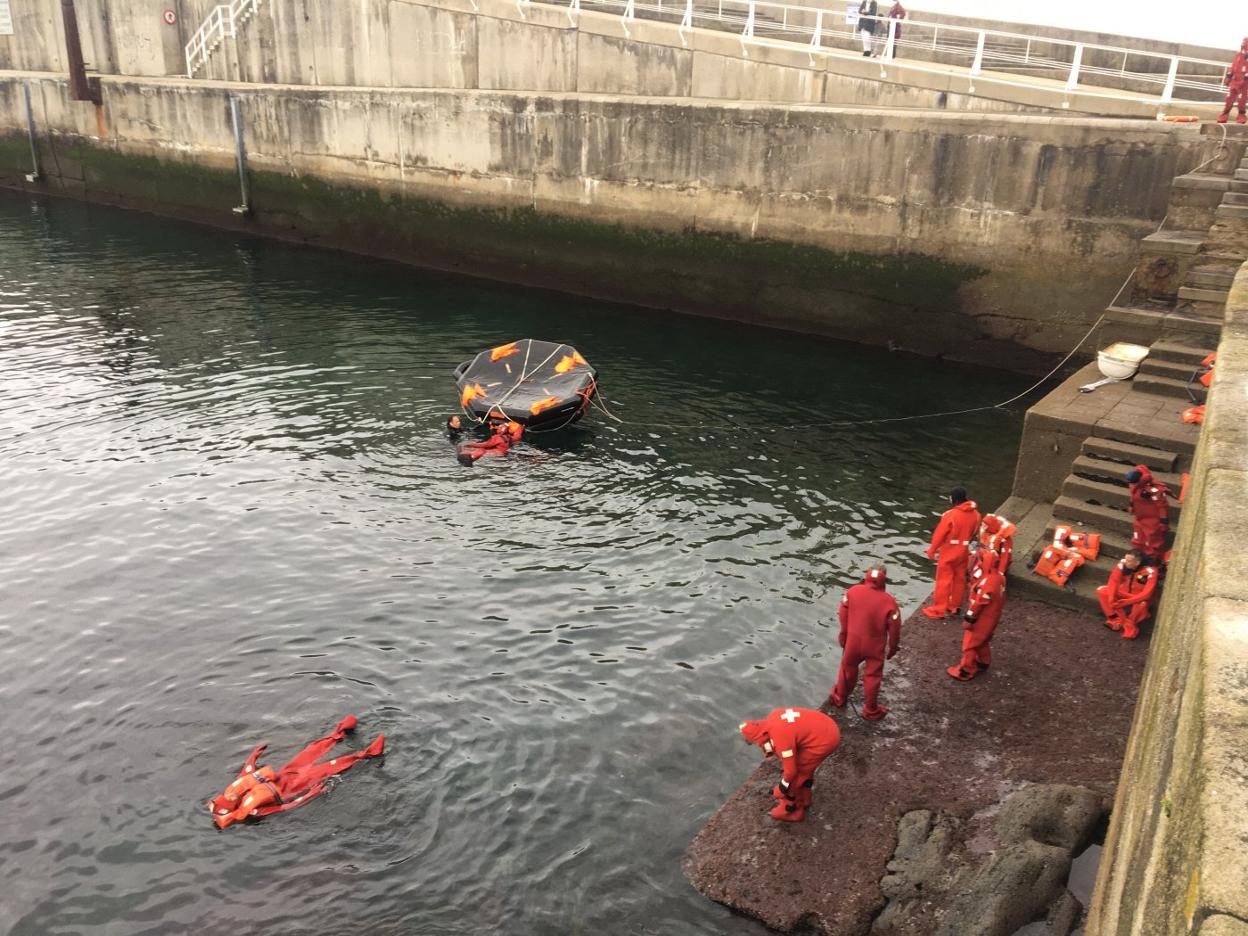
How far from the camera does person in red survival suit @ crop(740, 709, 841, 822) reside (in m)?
7.76

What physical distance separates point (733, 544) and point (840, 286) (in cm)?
1117

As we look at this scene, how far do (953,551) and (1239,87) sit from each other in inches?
579

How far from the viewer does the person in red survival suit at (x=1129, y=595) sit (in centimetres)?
1048

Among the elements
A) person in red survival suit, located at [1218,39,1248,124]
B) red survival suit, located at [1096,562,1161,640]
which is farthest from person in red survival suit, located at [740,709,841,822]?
person in red survival suit, located at [1218,39,1248,124]

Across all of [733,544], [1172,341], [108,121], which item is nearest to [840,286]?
[1172,341]

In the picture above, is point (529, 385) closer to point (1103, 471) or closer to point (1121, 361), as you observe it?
point (1103, 471)

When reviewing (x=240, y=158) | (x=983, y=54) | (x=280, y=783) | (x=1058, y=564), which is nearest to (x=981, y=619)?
(x=1058, y=564)

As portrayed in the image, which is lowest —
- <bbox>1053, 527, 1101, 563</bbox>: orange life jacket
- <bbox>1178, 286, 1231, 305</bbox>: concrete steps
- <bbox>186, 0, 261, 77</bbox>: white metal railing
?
<bbox>1053, 527, 1101, 563</bbox>: orange life jacket

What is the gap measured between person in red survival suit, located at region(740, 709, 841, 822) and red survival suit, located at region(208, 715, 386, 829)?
12.6 feet

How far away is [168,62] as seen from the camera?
35.4m

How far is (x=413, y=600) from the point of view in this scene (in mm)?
12070

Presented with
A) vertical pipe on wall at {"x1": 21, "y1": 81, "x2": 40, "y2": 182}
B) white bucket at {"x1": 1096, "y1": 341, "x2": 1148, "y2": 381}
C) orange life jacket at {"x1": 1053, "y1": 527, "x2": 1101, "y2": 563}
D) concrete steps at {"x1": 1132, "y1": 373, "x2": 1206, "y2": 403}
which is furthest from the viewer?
vertical pipe on wall at {"x1": 21, "y1": 81, "x2": 40, "y2": 182}

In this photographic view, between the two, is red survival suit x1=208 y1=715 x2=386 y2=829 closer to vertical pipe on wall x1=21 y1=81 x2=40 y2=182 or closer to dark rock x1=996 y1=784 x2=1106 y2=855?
dark rock x1=996 y1=784 x2=1106 y2=855

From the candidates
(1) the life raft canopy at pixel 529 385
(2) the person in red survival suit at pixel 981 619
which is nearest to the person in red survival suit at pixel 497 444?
(1) the life raft canopy at pixel 529 385
